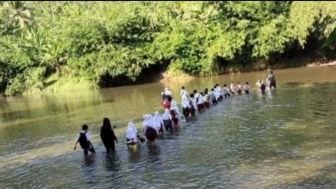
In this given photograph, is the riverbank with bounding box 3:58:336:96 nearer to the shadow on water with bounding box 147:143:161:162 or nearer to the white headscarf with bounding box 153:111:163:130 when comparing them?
the white headscarf with bounding box 153:111:163:130

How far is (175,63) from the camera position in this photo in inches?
2178

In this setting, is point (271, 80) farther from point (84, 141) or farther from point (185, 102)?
point (84, 141)

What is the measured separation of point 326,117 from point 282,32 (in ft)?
103

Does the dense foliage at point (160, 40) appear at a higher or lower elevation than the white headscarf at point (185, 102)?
higher

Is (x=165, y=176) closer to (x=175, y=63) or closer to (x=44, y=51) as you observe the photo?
(x=175, y=63)

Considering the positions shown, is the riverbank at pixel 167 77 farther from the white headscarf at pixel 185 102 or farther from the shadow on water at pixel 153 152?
the shadow on water at pixel 153 152

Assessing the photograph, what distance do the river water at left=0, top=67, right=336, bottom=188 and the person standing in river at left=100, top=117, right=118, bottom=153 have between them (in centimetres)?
37

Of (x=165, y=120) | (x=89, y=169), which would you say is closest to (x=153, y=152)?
(x=89, y=169)

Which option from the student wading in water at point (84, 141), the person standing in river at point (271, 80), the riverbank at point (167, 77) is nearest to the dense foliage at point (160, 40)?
the riverbank at point (167, 77)

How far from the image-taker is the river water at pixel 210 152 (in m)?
14.1

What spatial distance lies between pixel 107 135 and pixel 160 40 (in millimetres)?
37474

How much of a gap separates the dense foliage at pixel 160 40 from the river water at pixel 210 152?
23238 millimetres

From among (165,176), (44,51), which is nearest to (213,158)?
(165,176)

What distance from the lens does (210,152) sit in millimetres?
17156
